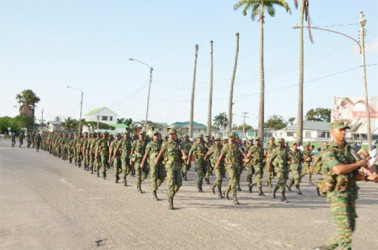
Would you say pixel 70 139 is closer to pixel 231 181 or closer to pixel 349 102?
pixel 231 181

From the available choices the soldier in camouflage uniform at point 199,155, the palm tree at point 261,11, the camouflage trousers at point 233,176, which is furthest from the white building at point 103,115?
the camouflage trousers at point 233,176

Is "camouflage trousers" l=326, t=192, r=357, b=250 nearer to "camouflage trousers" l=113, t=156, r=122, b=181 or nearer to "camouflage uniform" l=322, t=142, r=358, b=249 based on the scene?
"camouflage uniform" l=322, t=142, r=358, b=249

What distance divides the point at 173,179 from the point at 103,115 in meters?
107

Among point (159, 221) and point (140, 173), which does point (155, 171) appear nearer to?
point (140, 173)

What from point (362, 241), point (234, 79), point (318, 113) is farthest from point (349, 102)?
point (318, 113)

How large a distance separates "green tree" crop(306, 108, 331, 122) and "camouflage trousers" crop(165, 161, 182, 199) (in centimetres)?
9958

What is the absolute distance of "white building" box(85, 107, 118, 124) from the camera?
11306cm

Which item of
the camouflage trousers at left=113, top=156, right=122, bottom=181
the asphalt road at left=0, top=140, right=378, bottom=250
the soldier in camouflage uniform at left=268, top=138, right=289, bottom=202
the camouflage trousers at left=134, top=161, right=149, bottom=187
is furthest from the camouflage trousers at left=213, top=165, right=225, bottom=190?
the camouflage trousers at left=113, top=156, right=122, bottom=181

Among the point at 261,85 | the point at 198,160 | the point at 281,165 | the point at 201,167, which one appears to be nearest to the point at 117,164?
the point at 198,160

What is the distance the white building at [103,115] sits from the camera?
371 feet

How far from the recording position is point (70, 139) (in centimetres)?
2570

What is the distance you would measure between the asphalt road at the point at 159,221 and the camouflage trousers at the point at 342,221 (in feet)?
4.34

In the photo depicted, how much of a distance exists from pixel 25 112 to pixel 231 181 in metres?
88.7

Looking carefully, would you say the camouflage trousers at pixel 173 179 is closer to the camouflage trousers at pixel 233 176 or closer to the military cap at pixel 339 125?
the camouflage trousers at pixel 233 176
